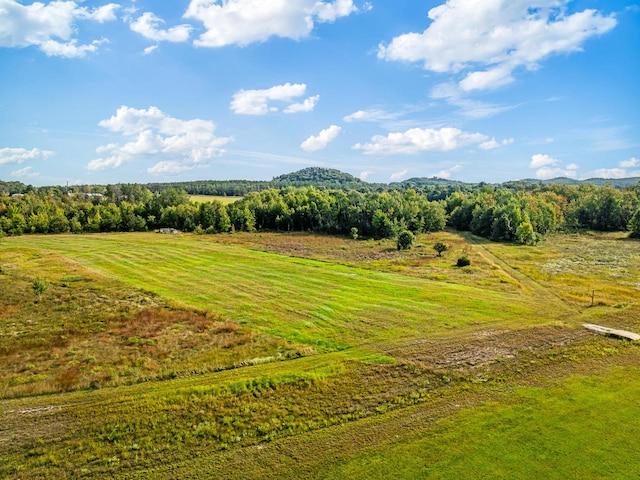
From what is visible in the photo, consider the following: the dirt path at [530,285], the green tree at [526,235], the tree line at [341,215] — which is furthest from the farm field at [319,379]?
the tree line at [341,215]

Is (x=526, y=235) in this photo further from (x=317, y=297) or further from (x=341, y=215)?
(x=317, y=297)

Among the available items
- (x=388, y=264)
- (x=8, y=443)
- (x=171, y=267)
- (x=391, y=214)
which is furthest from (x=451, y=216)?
(x=8, y=443)

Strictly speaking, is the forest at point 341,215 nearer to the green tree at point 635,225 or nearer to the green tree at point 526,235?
the green tree at point 635,225

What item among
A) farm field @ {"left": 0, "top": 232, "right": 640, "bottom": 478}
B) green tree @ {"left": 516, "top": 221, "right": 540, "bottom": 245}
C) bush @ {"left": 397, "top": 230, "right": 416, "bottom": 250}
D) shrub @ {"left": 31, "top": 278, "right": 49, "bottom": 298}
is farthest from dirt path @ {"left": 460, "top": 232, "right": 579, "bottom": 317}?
shrub @ {"left": 31, "top": 278, "right": 49, "bottom": 298}

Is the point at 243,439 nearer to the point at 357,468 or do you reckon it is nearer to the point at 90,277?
the point at 357,468

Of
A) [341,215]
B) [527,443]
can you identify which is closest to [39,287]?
[527,443]
